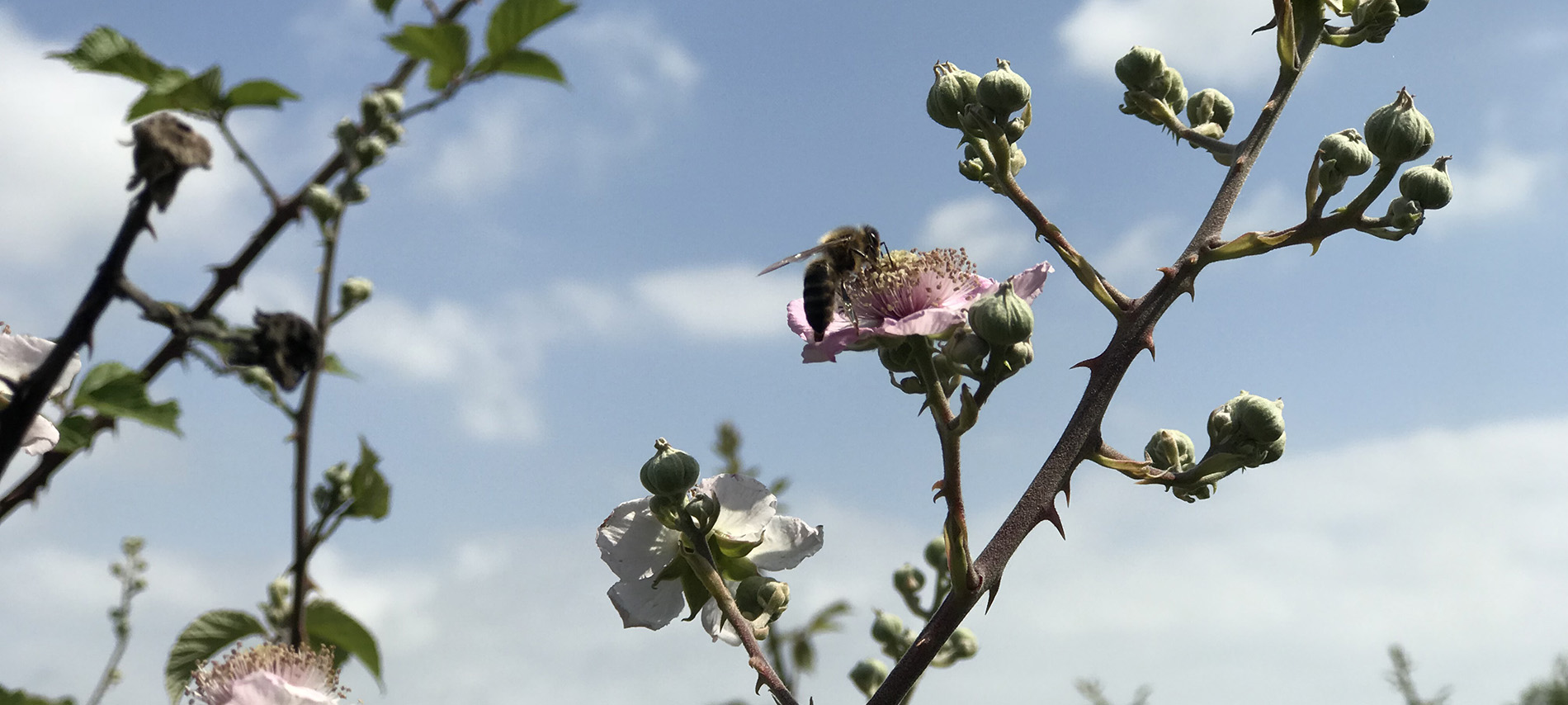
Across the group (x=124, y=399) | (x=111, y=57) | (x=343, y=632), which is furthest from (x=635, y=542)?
(x=111, y=57)

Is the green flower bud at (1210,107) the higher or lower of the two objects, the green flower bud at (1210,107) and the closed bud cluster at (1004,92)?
the higher

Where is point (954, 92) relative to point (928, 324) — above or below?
above

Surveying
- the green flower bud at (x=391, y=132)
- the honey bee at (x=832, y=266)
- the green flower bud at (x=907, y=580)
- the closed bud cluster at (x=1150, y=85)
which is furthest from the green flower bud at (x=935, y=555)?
the green flower bud at (x=391, y=132)

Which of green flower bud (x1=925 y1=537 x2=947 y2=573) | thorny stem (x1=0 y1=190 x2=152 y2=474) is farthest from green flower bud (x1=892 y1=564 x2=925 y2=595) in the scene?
thorny stem (x1=0 y1=190 x2=152 y2=474)

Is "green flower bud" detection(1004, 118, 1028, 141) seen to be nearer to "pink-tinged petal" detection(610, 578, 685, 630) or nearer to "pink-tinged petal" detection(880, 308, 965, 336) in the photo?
"pink-tinged petal" detection(880, 308, 965, 336)

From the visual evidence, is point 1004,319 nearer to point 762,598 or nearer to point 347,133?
point 762,598

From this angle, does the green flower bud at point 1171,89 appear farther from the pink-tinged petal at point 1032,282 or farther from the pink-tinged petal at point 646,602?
the pink-tinged petal at point 646,602
